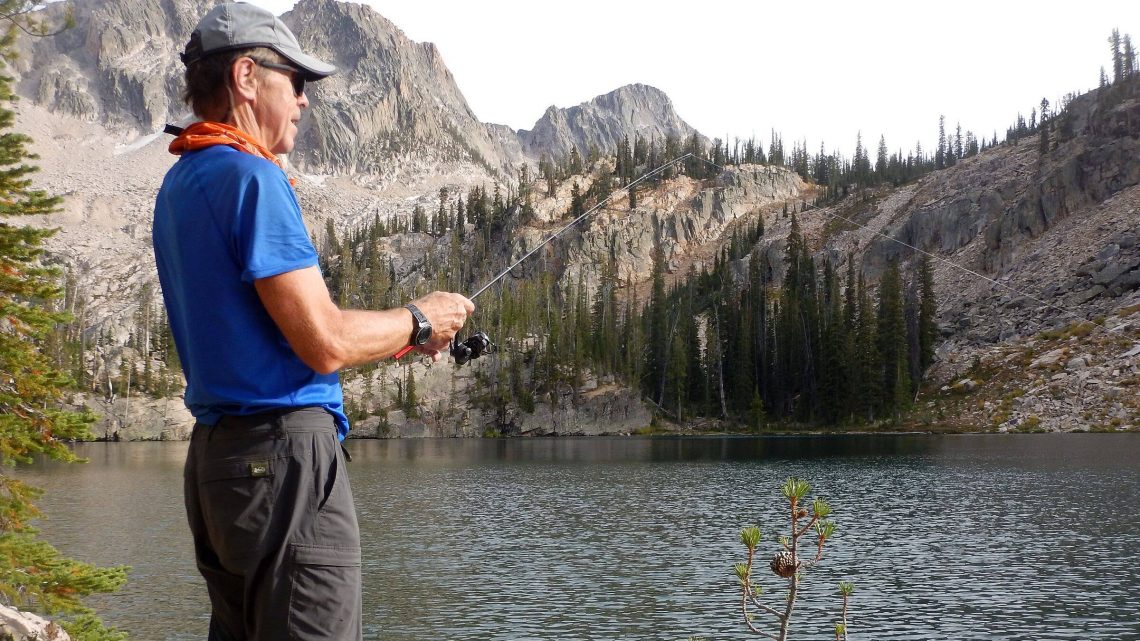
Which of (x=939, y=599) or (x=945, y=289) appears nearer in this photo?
(x=939, y=599)

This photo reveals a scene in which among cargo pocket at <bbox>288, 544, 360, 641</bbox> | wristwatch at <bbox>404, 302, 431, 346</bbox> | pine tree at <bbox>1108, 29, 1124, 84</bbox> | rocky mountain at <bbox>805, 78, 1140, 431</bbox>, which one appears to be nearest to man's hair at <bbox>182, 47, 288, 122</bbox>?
wristwatch at <bbox>404, 302, 431, 346</bbox>

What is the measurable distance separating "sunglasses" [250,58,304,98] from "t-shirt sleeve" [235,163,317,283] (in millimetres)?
467

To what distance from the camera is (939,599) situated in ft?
70.9

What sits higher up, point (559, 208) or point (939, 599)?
point (559, 208)

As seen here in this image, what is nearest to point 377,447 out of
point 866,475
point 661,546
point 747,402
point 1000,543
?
point 747,402

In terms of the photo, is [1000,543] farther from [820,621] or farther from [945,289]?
[945,289]

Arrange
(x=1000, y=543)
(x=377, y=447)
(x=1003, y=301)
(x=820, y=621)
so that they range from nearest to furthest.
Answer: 1. (x=820, y=621)
2. (x=1000, y=543)
3. (x=377, y=447)
4. (x=1003, y=301)

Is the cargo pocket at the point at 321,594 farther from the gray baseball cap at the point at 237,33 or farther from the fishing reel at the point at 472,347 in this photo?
the fishing reel at the point at 472,347

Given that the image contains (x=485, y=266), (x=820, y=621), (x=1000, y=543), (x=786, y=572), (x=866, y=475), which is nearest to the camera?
(x=786, y=572)

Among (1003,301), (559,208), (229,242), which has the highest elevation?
(559,208)

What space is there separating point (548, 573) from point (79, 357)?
109 m

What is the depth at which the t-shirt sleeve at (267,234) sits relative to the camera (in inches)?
96.3

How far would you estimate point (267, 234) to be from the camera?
246 cm

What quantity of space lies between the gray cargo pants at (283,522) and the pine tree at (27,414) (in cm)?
1014
